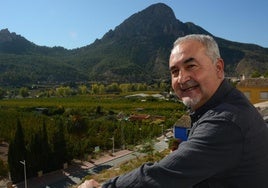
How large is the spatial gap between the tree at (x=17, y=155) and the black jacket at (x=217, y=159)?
79.5 ft

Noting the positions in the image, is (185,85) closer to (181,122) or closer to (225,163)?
(225,163)

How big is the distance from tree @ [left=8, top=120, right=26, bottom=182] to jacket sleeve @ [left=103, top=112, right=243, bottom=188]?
2428cm

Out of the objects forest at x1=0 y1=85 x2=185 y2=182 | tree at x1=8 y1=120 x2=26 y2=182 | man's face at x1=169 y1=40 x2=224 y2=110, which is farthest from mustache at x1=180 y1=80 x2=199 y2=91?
tree at x1=8 y1=120 x2=26 y2=182

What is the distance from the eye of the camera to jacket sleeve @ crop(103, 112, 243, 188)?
1.52 metres

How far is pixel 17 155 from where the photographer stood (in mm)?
24578

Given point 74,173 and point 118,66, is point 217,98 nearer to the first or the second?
point 74,173

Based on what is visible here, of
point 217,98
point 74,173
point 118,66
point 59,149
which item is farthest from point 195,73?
point 118,66

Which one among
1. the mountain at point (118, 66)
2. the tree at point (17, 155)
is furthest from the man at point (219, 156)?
the mountain at point (118, 66)

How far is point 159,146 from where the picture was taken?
33.9 meters

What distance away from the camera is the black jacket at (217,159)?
1.52 m

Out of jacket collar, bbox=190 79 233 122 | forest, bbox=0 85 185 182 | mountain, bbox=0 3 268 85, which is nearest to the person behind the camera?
jacket collar, bbox=190 79 233 122

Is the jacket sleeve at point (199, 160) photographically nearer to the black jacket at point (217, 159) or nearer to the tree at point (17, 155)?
the black jacket at point (217, 159)

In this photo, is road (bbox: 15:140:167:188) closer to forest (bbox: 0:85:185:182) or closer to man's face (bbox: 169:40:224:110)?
forest (bbox: 0:85:185:182)

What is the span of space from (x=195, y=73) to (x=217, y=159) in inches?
20.6
